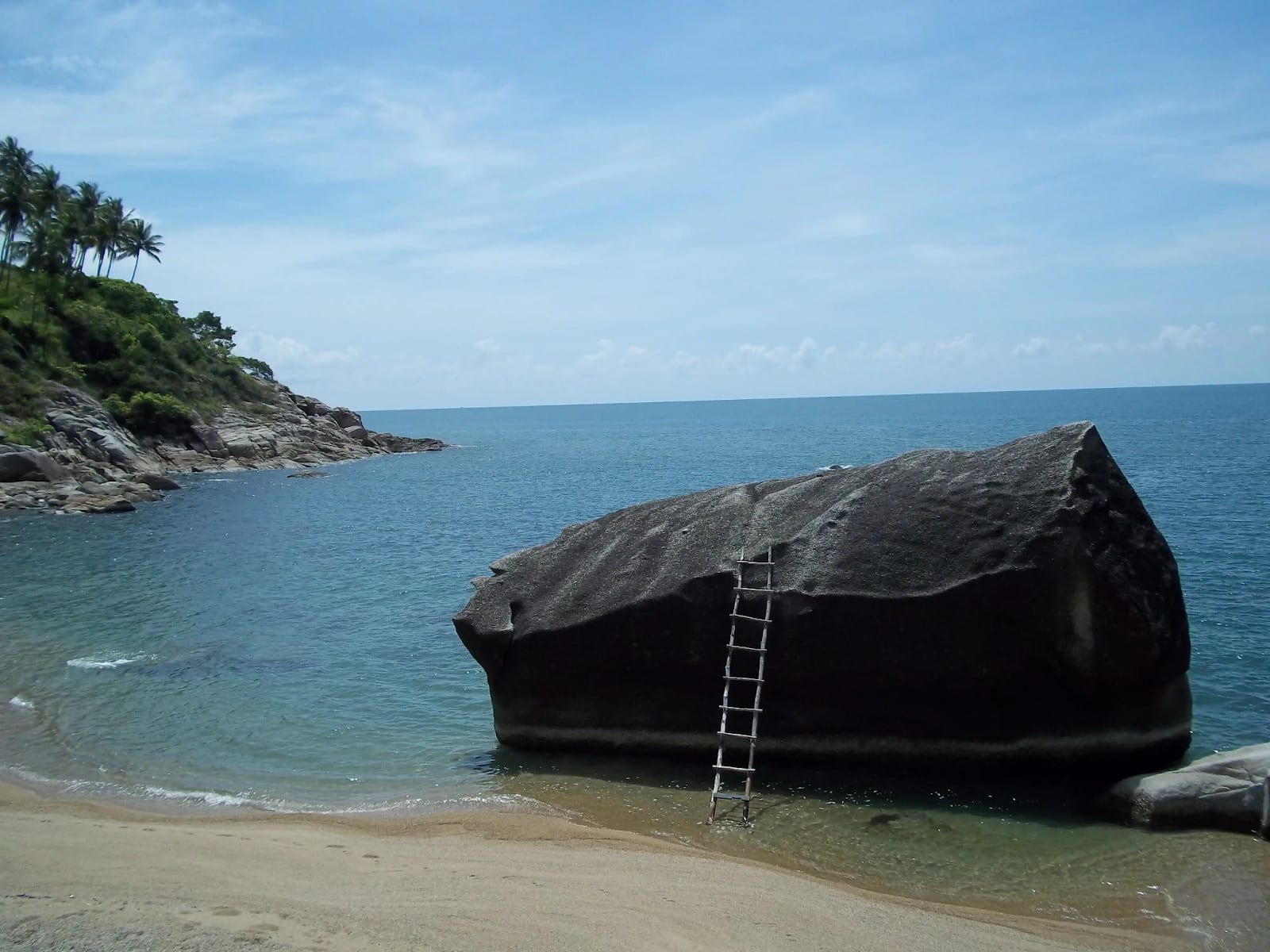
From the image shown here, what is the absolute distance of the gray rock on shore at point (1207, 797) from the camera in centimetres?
1334

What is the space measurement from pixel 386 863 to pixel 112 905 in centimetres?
320

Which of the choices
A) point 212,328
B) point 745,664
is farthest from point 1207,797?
point 212,328

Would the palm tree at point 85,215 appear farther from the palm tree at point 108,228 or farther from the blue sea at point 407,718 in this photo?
the blue sea at point 407,718

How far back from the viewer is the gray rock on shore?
1334cm

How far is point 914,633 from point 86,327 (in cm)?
8824

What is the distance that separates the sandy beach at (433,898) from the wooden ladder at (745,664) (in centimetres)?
247

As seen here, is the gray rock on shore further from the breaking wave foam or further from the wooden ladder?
the breaking wave foam

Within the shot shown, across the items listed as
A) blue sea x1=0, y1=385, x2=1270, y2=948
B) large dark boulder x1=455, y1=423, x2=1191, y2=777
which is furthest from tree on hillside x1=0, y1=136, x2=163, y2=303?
large dark boulder x1=455, y1=423, x2=1191, y2=777

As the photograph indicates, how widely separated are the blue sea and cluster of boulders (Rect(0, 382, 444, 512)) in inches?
380

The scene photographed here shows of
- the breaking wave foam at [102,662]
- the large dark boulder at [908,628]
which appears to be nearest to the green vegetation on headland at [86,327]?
the breaking wave foam at [102,662]

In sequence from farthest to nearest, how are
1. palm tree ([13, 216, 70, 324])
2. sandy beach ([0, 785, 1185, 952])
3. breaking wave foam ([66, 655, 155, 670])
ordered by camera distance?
1. palm tree ([13, 216, 70, 324])
2. breaking wave foam ([66, 655, 155, 670])
3. sandy beach ([0, 785, 1185, 952])

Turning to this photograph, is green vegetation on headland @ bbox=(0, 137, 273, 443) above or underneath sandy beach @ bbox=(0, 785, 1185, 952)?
above

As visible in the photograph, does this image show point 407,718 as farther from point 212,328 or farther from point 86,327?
point 212,328

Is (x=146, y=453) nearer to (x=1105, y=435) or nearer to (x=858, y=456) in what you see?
(x=858, y=456)
